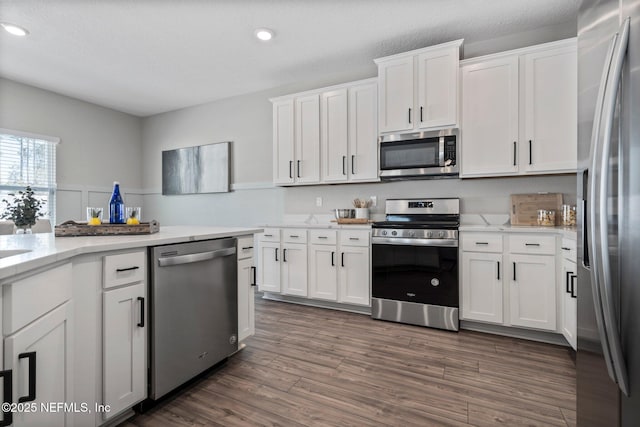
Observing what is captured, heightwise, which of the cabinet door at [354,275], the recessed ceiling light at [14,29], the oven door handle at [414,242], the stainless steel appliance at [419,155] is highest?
the recessed ceiling light at [14,29]

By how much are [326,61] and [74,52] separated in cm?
276

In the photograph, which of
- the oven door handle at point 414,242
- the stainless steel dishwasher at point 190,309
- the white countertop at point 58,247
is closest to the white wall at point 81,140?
the white countertop at point 58,247

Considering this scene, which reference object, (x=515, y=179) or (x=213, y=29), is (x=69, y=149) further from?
(x=515, y=179)

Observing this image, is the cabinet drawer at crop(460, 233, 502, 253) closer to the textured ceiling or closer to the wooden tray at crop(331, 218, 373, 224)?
the wooden tray at crop(331, 218, 373, 224)

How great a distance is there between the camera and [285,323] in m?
2.98

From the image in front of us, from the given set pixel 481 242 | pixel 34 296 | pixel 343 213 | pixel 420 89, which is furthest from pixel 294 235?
pixel 34 296

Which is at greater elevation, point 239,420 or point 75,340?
point 75,340

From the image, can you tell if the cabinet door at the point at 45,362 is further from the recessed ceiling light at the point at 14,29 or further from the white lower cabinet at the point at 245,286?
the recessed ceiling light at the point at 14,29

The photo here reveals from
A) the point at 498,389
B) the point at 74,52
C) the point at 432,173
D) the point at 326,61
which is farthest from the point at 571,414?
the point at 74,52

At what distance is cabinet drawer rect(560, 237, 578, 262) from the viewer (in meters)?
2.11

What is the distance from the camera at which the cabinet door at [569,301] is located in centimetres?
216

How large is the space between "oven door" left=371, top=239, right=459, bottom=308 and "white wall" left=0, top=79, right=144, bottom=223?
4575 mm

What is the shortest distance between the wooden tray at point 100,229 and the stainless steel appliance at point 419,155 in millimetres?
A: 2291

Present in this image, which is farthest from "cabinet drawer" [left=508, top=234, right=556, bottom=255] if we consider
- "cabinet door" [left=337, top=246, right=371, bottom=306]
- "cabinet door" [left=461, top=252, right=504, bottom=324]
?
"cabinet door" [left=337, top=246, right=371, bottom=306]
